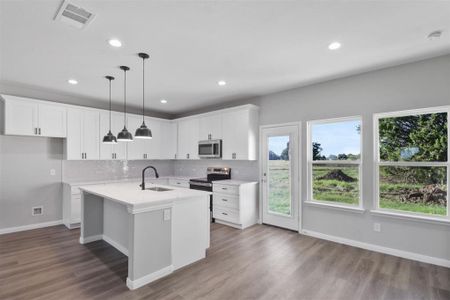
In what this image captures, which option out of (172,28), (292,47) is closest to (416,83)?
(292,47)

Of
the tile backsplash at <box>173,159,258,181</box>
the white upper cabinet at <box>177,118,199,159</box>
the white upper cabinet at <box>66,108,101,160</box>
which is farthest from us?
the white upper cabinet at <box>177,118,199,159</box>

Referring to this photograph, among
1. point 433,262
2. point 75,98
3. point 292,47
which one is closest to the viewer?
point 292,47

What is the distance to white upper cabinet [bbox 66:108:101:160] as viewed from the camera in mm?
4652

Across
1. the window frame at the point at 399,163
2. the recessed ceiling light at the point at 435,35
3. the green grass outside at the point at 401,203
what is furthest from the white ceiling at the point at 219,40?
the green grass outside at the point at 401,203

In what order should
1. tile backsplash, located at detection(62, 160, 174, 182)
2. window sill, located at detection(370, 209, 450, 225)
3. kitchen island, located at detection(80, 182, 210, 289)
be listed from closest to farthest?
kitchen island, located at detection(80, 182, 210, 289)
window sill, located at detection(370, 209, 450, 225)
tile backsplash, located at detection(62, 160, 174, 182)

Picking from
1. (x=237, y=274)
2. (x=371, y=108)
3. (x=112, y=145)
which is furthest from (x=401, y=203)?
(x=112, y=145)

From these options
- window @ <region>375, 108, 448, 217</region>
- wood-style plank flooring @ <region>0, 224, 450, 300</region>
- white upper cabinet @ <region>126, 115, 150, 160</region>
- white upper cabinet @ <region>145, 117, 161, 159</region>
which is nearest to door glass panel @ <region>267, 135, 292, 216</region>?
wood-style plank flooring @ <region>0, 224, 450, 300</region>

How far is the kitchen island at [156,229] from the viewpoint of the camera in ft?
8.15

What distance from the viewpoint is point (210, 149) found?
530 cm

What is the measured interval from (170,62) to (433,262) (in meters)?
4.37

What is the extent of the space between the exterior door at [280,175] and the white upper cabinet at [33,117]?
13.5 ft

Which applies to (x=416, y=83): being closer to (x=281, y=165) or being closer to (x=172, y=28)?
(x=281, y=165)

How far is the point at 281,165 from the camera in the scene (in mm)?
4527

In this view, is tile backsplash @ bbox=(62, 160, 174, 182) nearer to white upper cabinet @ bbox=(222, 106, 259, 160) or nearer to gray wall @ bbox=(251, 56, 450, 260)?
white upper cabinet @ bbox=(222, 106, 259, 160)
